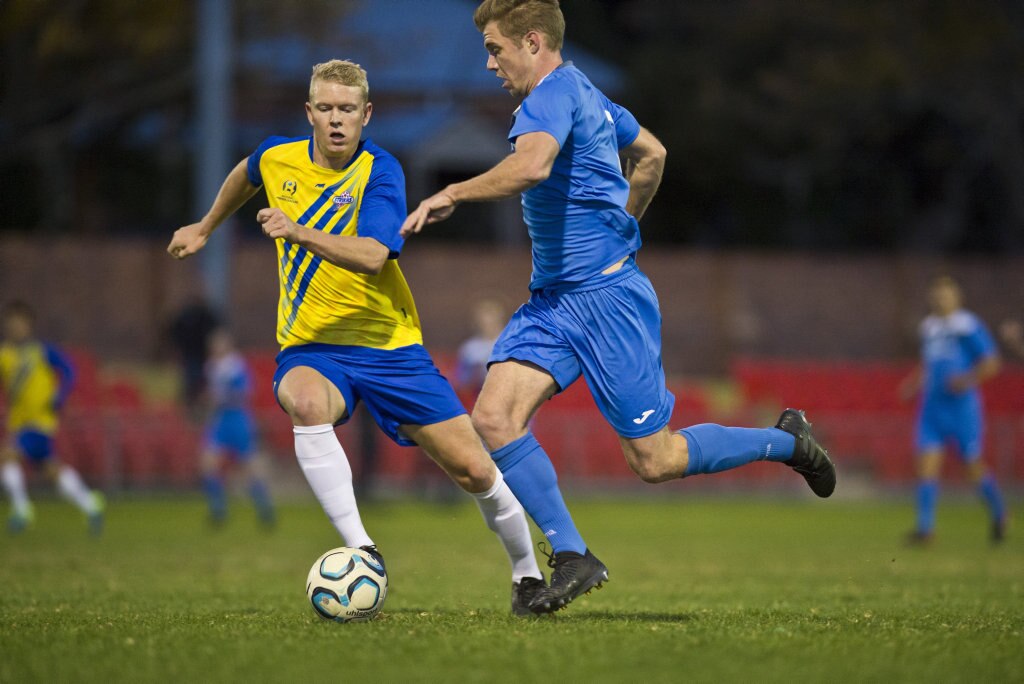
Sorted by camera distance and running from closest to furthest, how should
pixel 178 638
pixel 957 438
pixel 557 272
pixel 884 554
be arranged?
pixel 178 638 < pixel 557 272 < pixel 884 554 < pixel 957 438

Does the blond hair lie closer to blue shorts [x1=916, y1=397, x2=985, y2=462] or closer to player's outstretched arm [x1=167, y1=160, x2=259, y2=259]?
player's outstretched arm [x1=167, y1=160, x2=259, y2=259]

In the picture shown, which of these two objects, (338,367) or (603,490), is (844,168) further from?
(338,367)

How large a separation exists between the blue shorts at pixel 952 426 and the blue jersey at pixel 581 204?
815 centimetres

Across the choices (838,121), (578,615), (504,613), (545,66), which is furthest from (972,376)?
(838,121)

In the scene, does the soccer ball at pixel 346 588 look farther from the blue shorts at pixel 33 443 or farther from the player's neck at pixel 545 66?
the blue shorts at pixel 33 443

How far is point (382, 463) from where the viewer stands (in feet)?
67.0

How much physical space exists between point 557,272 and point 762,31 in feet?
94.9

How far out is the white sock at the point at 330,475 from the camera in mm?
6219

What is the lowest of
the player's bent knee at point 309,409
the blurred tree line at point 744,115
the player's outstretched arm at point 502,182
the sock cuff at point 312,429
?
the sock cuff at point 312,429

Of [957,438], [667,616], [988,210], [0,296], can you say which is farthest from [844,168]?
[667,616]

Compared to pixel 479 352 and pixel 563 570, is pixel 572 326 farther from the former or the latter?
pixel 479 352

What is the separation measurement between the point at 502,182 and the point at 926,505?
8974 millimetres

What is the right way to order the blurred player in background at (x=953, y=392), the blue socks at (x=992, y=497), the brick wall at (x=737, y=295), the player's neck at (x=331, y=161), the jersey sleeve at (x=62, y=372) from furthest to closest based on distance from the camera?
the brick wall at (x=737, y=295), the jersey sleeve at (x=62, y=372), the blue socks at (x=992, y=497), the blurred player in background at (x=953, y=392), the player's neck at (x=331, y=161)

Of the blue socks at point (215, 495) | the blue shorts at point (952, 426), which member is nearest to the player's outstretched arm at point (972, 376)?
the blue shorts at point (952, 426)
